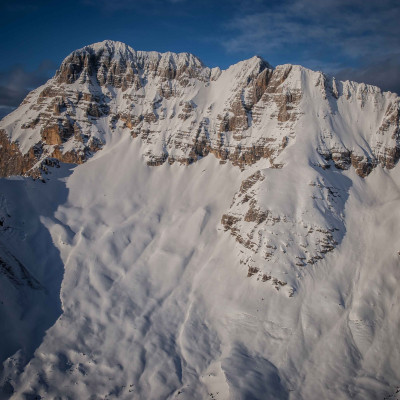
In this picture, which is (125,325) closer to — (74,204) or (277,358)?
(277,358)

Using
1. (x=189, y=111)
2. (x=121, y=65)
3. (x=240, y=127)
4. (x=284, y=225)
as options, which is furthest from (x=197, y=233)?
(x=121, y=65)

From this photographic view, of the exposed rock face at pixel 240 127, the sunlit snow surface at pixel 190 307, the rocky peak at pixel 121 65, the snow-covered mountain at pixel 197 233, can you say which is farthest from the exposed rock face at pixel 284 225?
the rocky peak at pixel 121 65

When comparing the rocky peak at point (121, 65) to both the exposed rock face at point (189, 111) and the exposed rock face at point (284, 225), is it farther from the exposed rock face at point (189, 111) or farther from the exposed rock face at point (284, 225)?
the exposed rock face at point (284, 225)

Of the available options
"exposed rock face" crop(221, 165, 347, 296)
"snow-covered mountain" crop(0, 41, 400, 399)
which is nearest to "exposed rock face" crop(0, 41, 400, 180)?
"snow-covered mountain" crop(0, 41, 400, 399)

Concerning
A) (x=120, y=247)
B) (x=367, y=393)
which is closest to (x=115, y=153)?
(x=120, y=247)

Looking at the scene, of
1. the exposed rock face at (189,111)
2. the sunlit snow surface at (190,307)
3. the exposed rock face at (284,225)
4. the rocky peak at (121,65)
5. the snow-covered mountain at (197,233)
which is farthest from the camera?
the rocky peak at (121,65)

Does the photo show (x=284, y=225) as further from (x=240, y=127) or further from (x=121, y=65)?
(x=121, y=65)

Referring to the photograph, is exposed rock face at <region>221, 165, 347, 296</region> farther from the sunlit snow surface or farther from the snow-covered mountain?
the sunlit snow surface
